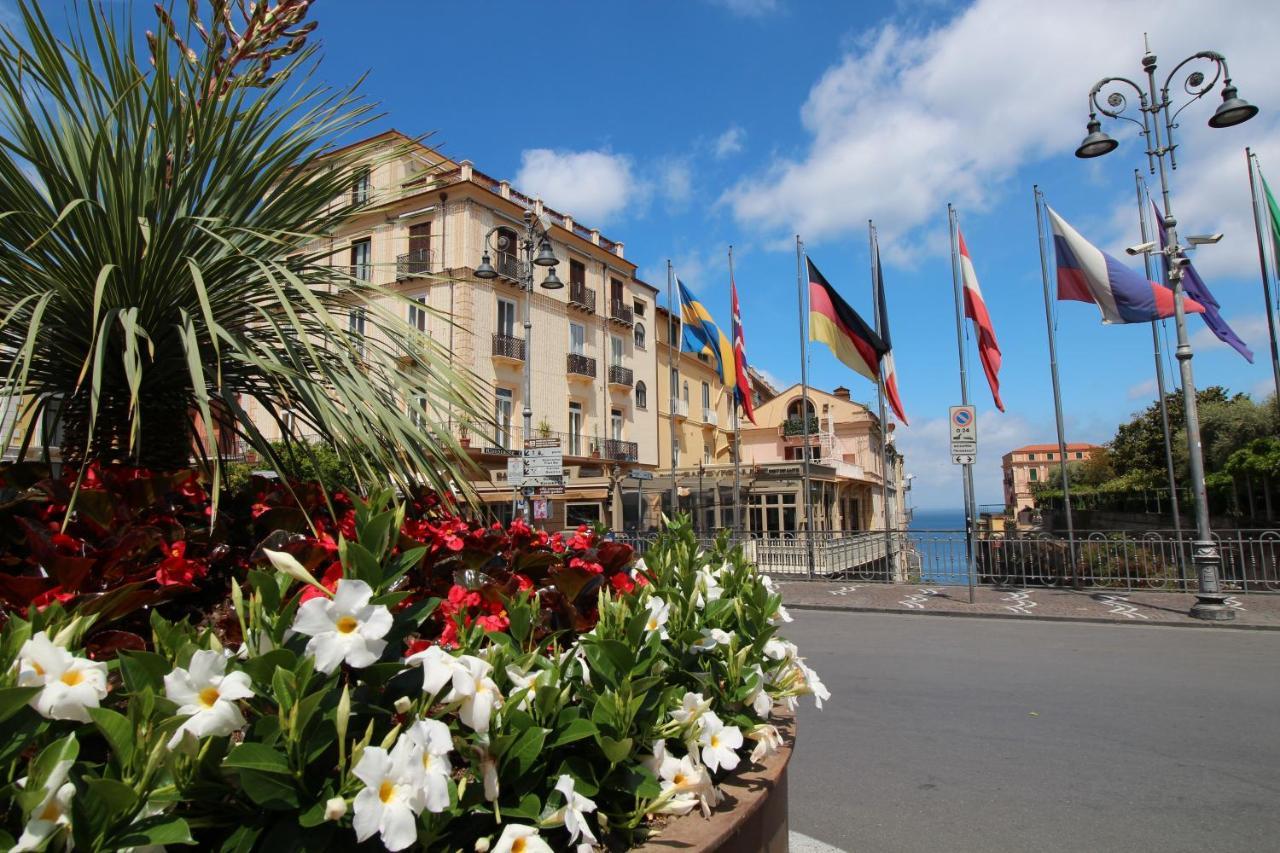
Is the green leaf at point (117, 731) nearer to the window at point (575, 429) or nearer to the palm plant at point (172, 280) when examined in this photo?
the palm plant at point (172, 280)

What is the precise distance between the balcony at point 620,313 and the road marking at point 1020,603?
75.2 ft

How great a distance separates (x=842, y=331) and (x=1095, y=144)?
21.9 ft

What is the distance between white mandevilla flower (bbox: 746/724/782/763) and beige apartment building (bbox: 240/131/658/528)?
19207 mm

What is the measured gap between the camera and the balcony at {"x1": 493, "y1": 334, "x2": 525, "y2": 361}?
2767cm

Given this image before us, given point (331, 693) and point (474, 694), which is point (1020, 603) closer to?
point (474, 694)

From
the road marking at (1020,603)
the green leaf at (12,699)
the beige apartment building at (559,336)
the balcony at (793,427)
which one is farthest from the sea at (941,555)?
the balcony at (793,427)

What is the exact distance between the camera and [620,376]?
110 ft

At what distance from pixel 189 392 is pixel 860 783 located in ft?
13.4

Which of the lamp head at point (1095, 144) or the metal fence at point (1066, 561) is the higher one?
the lamp head at point (1095, 144)

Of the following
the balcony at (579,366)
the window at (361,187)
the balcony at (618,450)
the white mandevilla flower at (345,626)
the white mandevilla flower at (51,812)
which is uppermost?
the balcony at (579,366)

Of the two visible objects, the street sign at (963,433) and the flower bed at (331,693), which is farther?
the street sign at (963,433)

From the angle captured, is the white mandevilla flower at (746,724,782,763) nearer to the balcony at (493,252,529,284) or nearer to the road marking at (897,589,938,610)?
the road marking at (897,589,938,610)

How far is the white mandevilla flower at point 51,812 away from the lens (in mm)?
919

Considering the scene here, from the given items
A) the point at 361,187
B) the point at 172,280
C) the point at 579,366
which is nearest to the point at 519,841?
the point at 172,280
